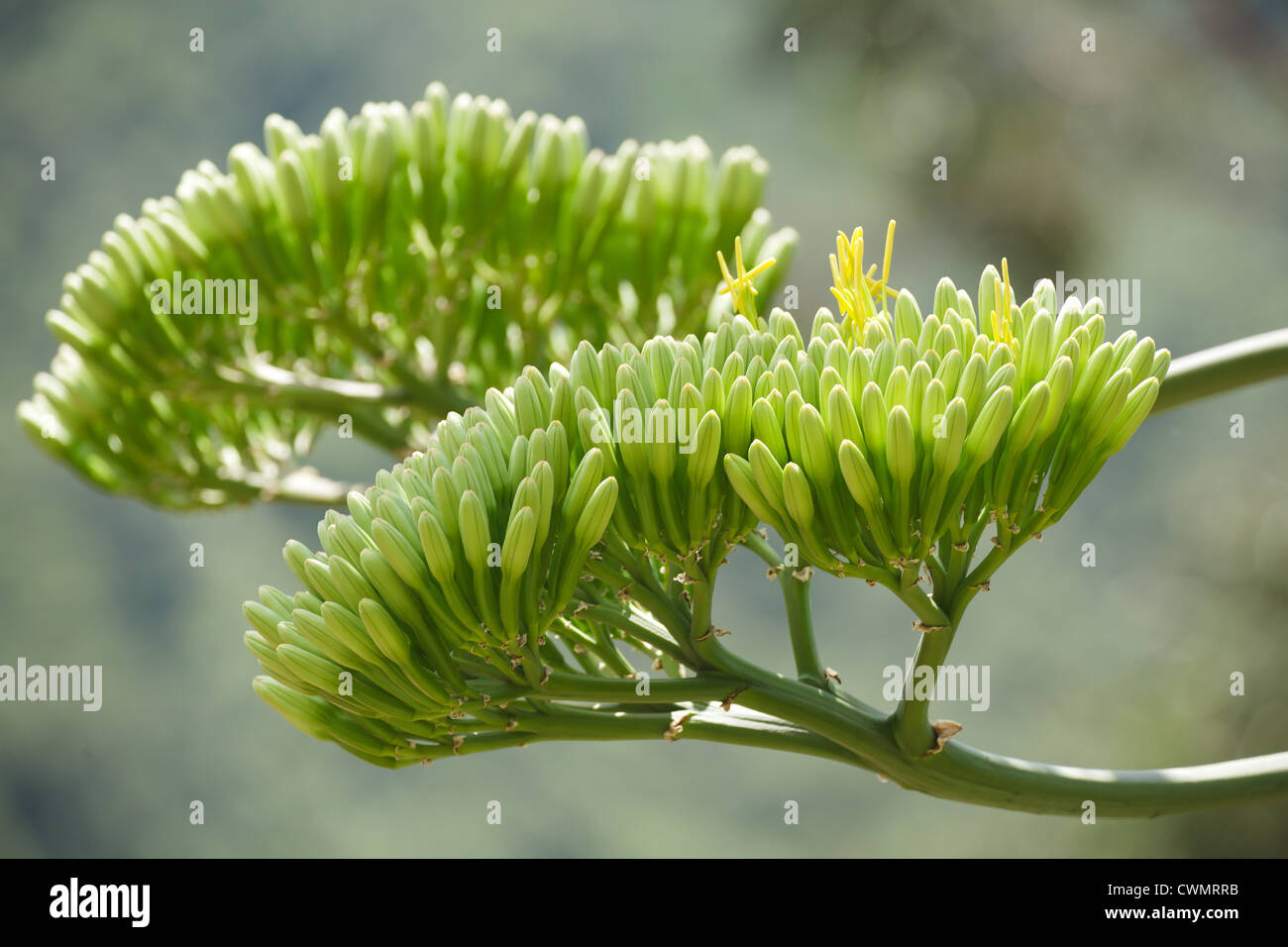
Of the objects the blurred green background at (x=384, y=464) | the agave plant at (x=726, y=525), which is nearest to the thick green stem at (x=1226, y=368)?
the agave plant at (x=726, y=525)

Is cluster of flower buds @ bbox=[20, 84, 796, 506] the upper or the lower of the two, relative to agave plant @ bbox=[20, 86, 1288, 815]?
upper

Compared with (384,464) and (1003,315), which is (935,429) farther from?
(384,464)

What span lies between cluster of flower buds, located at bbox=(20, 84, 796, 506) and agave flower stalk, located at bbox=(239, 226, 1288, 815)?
0.66m

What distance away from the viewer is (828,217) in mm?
5480

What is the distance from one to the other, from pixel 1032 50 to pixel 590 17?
3.47 m

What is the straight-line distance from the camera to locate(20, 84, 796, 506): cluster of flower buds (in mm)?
1271

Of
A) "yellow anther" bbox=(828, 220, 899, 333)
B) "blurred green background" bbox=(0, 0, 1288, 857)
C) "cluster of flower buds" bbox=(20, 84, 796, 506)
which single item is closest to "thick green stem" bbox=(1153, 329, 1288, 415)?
"yellow anther" bbox=(828, 220, 899, 333)

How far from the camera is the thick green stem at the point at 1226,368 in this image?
0.66m

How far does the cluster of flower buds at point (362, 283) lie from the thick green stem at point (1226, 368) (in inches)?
30.3

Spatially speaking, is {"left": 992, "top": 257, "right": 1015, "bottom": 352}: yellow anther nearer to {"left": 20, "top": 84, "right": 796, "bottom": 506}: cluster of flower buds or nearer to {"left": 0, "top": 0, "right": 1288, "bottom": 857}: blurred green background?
{"left": 20, "top": 84, "right": 796, "bottom": 506}: cluster of flower buds

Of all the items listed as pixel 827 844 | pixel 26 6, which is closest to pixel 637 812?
pixel 827 844

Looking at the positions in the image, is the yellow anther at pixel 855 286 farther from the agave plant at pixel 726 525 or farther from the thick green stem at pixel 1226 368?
the thick green stem at pixel 1226 368

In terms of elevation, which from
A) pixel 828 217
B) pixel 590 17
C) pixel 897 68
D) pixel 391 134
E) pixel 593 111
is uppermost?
pixel 590 17
